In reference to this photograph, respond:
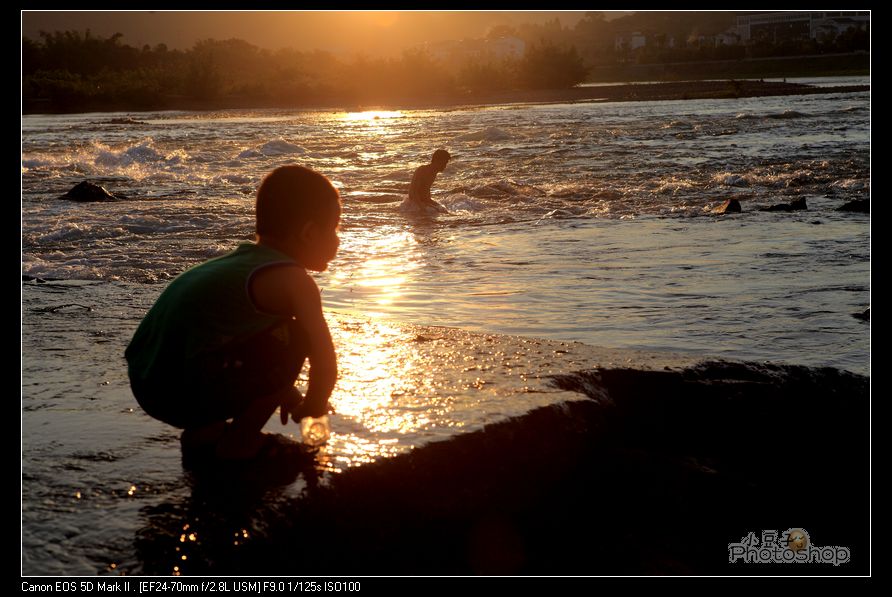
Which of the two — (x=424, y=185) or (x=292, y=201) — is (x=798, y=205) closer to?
(x=424, y=185)

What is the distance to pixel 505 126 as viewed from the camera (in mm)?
32406

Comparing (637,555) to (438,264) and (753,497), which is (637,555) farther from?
(438,264)

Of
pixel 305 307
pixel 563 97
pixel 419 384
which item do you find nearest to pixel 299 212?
pixel 305 307

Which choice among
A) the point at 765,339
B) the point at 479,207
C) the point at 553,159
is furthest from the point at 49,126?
the point at 765,339

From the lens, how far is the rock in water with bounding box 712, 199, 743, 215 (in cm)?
1181

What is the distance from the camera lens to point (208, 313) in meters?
2.98

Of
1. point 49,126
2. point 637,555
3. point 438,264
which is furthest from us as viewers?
point 49,126

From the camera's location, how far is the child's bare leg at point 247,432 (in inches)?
122

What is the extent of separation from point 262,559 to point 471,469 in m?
0.79

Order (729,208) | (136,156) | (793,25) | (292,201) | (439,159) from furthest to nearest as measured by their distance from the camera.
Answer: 1. (793,25)
2. (136,156)
3. (439,159)
4. (729,208)
5. (292,201)

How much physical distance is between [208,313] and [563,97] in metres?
59.1

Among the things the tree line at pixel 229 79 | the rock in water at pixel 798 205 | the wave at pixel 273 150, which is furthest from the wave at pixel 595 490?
the tree line at pixel 229 79

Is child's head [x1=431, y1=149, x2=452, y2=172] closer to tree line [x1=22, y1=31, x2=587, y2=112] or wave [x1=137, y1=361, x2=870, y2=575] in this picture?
wave [x1=137, y1=361, x2=870, y2=575]

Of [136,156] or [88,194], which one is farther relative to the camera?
[136,156]
